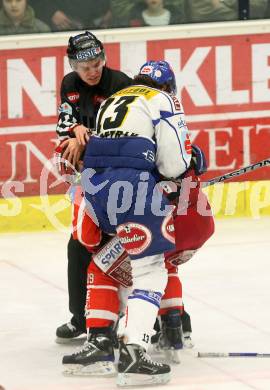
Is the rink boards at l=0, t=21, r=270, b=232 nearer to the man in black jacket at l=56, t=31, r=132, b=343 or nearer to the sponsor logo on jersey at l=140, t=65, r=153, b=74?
the man in black jacket at l=56, t=31, r=132, b=343

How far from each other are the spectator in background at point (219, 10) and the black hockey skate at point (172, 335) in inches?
131

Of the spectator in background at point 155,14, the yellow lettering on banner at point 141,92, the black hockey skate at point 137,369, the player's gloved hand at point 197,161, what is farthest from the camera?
the spectator in background at point 155,14

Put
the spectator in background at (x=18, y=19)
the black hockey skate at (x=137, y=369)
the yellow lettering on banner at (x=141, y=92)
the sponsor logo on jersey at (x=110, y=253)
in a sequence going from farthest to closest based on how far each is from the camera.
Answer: the spectator in background at (x=18, y=19) → the sponsor logo on jersey at (x=110, y=253) → the yellow lettering on banner at (x=141, y=92) → the black hockey skate at (x=137, y=369)

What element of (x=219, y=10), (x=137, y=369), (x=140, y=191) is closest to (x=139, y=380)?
(x=137, y=369)

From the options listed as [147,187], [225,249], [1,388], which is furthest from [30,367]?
[225,249]

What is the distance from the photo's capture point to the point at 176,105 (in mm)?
5039

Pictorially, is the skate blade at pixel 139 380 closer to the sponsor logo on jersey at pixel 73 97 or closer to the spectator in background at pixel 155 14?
the sponsor logo on jersey at pixel 73 97

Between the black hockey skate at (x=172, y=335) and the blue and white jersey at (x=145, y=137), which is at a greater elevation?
the blue and white jersey at (x=145, y=137)

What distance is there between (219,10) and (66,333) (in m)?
3.28

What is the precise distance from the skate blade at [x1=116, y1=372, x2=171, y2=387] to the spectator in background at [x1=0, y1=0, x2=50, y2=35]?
3.53m

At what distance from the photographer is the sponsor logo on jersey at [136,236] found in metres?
4.95

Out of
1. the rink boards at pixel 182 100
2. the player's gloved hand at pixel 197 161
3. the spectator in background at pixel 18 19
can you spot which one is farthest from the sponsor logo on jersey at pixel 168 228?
the spectator in background at pixel 18 19

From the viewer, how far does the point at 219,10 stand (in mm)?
8305

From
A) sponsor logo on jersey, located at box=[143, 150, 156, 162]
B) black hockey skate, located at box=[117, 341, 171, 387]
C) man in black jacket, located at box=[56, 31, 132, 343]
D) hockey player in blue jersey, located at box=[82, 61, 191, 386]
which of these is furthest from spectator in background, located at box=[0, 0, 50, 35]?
black hockey skate, located at box=[117, 341, 171, 387]
